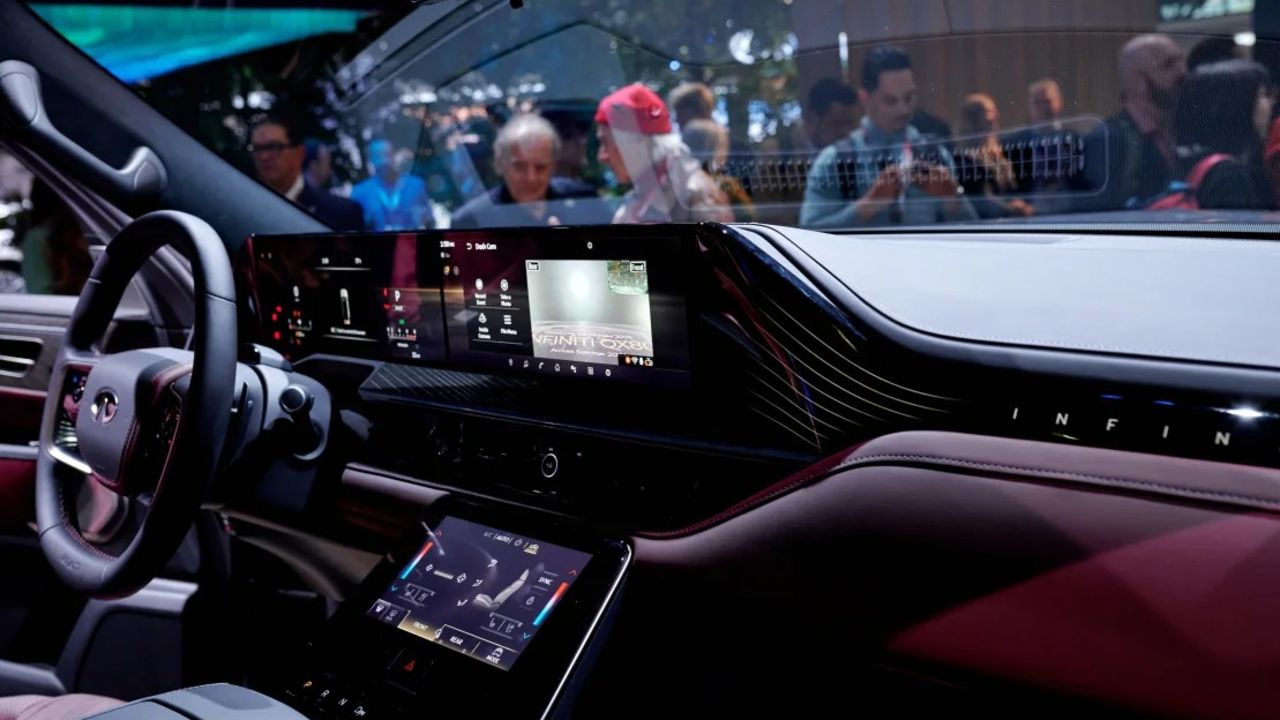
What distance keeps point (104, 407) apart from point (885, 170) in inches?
59.3

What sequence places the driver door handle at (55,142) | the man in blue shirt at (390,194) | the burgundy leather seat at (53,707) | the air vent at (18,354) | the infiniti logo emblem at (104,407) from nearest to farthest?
the burgundy leather seat at (53,707) → the infiniti logo emblem at (104,407) → the driver door handle at (55,142) → the air vent at (18,354) → the man in blue shirt at (390,194)

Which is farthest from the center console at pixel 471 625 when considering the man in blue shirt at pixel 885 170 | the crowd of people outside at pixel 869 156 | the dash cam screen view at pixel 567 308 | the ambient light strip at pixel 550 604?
the man in blue shirt at pixel 885 170

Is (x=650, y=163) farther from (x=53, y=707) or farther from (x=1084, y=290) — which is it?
(x=53, y=707)

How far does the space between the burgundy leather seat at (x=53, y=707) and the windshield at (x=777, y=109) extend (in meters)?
1.24

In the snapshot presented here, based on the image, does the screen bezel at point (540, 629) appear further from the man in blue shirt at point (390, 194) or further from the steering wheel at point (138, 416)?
the man in blue shirt at point (390, 194)

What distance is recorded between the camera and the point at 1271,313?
126cm

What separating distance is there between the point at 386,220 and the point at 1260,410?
8.22 ft

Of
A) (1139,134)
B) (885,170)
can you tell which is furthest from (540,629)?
(1139,134)

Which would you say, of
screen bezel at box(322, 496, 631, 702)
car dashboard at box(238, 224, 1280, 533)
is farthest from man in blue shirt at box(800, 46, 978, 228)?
screen bezel at box(322, 496, 631, 702)

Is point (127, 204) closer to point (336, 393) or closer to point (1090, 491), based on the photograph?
point (336, 393)

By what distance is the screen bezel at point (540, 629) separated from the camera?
1.56m

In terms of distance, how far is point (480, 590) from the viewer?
1733 millimetres

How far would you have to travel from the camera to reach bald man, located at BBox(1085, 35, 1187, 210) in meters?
1.72

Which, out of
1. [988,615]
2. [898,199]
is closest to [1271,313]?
[988,615]
